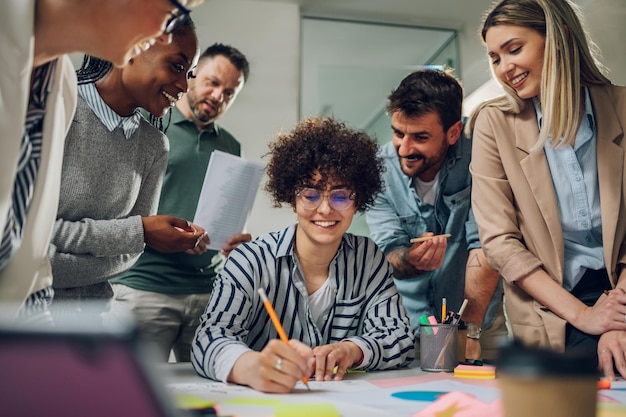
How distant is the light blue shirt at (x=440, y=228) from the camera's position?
216cm


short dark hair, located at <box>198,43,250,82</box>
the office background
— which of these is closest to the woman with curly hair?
short dark hair, located at <box>198,43,250,82</box>

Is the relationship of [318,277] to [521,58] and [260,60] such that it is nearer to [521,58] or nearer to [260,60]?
[521,58]

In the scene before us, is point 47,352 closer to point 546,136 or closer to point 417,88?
point 546,136

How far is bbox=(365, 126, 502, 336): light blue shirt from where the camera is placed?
7.07 feet

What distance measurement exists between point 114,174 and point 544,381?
4.26ft

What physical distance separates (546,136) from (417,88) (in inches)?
32.9

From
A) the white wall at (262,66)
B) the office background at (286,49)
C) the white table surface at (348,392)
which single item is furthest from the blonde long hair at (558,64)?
the white wall at (262,66)

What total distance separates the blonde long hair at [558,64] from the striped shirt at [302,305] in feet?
2.11

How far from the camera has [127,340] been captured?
1.14 feet

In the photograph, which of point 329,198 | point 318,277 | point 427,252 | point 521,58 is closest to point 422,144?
point 427,252

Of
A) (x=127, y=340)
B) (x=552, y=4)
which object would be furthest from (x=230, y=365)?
(x=552, y=4)

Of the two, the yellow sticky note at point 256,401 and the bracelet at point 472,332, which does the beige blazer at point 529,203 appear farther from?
the yellow sticky note at point 256,401

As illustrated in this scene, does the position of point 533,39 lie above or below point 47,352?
above

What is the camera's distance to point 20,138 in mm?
748
